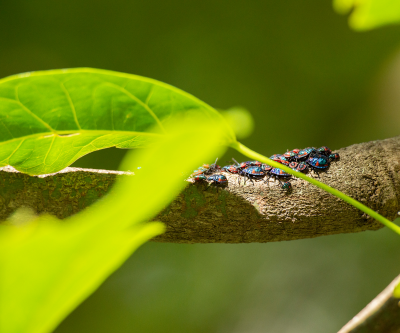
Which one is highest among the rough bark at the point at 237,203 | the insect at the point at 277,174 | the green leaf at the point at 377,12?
the green leaf at the point at 377,12

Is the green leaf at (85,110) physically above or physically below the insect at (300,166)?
above

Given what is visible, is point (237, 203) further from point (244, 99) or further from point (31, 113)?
point (244, 99)

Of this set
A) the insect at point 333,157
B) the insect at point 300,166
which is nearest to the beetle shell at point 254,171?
the insect at point 300,166

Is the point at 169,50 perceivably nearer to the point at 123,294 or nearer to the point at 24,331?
the point at 123,294

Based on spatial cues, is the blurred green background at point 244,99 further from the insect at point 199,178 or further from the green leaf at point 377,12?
the green leaf at point 377,12

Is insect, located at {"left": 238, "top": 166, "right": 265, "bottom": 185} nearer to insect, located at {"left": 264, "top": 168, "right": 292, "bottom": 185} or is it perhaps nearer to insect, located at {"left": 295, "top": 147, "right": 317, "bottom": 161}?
insect, located at {"left": 264, "top": 168, "right": 292, "bottom": 185}
